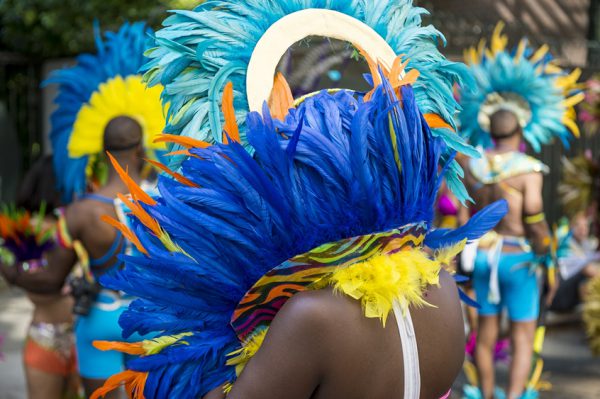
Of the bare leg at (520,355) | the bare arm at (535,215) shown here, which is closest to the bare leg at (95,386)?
the bare leg at (520,355)

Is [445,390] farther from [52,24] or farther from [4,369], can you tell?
[52,24]

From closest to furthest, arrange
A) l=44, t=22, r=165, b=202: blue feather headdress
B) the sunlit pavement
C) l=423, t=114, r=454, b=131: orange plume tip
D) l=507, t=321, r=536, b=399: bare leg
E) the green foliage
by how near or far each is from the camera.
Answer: l=423, t=114, r=454, b=131: orange plume tip, l=44, t=22, r=165, b=202: blue feather headdress, l=507, t=321, r=536, b=399: bare leg, the sunlit pavement, the green foliage

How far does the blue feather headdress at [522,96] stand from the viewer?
6.03 meters

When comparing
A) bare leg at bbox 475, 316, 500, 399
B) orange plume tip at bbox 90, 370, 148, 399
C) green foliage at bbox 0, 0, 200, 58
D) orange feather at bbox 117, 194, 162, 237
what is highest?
green foliage at bbox 0, 0, 200, 58

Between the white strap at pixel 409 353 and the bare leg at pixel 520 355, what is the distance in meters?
3.98

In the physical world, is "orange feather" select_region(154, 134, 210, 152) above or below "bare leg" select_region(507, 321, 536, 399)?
above

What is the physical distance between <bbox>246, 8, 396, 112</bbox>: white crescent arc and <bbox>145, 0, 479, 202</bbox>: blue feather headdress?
1.9 inches

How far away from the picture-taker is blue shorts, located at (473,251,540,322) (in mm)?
5727

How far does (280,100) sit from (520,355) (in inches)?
163

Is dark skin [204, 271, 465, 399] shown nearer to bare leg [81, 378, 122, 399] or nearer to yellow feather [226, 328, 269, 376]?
yellow feather [226, 328, 269, 376]

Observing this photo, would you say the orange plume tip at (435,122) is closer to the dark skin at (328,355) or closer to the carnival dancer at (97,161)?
the dark skin at (328,355)

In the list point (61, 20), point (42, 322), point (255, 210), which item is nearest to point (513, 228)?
point (42, 322)

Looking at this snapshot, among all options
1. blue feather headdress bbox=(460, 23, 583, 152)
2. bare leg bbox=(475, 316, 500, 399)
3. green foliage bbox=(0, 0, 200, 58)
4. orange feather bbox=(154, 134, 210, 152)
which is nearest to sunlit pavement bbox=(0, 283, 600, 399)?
bare leg bbox=(475, 316, 500, 399)

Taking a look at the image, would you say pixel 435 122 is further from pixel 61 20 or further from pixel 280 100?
pixel 61 20
